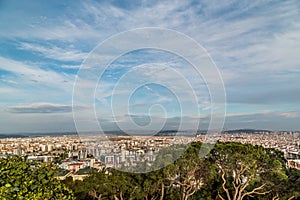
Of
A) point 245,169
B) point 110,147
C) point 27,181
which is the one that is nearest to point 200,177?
point 245,169

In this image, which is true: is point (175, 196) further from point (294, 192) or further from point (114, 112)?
point (114, 112)

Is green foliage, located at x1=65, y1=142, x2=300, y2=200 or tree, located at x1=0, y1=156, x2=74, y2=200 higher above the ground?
tree, located at x1=0, y1=156, x2=74, y2=200

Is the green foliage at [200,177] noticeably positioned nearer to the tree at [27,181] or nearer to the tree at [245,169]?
the tree at [245,169]

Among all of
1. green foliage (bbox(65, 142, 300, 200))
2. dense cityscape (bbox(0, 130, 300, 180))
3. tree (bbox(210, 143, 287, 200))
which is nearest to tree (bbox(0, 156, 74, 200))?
dense cityscape (bbox(0, 130, 300, 180))

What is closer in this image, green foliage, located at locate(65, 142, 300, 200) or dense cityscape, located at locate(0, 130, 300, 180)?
dense cityscape, located at locate(0, 130, 300, 180)

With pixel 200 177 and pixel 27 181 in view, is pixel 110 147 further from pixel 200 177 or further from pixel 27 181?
pixel 200 177

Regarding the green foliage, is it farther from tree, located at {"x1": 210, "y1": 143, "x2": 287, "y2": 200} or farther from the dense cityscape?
the dense cityscape

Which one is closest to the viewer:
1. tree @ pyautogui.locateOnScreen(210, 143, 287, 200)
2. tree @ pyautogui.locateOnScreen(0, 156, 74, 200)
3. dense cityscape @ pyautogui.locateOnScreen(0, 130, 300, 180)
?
tree @ pyautogui.locateOnScreen(0, 156, 74, 200)

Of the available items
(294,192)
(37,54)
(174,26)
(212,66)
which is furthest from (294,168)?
(37,54)
